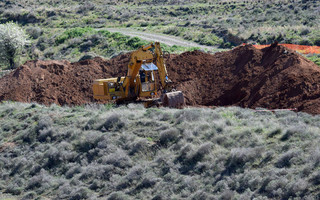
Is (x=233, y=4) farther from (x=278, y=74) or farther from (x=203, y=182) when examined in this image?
(x=203, y=182)

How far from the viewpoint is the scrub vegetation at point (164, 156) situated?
1115 centimetres

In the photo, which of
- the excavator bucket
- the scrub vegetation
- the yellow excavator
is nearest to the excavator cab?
the yellow excavator

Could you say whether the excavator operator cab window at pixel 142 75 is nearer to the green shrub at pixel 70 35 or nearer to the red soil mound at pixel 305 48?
the red soil mound at pixel 305 48

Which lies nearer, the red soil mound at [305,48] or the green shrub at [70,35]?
the red soil mound at [305,48]

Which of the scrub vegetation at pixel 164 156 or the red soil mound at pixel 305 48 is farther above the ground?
the red soil mound at pixel 305 48

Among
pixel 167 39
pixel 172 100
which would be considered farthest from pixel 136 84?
pixel 167 39

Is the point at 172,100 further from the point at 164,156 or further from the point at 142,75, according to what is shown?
the point at 164,156

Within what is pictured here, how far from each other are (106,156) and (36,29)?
43.1 metres

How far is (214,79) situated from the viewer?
25438mm

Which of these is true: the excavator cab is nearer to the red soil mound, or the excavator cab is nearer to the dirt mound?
the dirt mound

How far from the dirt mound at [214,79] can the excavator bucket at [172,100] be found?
378 centimetres

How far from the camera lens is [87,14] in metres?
66.4

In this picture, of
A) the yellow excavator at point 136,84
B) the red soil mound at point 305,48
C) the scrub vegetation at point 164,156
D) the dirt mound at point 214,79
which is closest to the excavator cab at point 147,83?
the yellow excavator at point 136,84

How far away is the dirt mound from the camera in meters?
19.7
